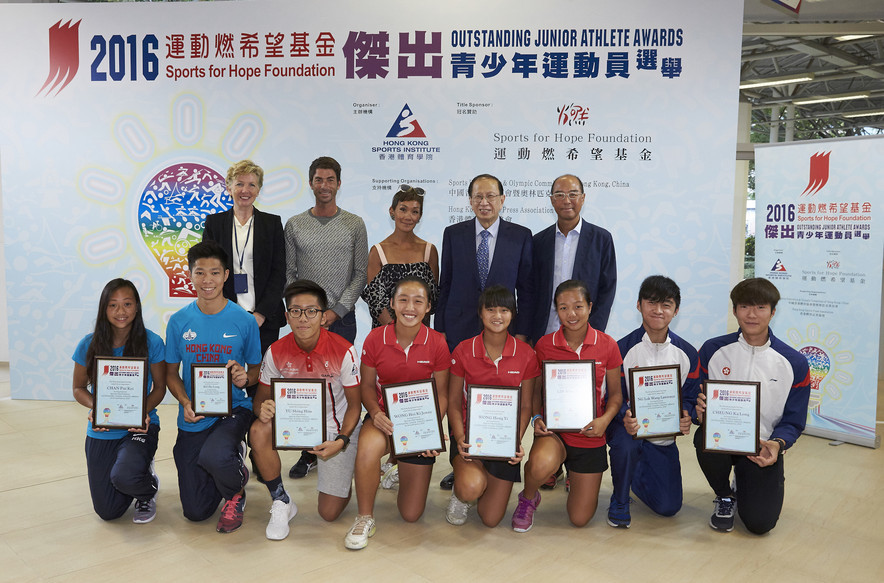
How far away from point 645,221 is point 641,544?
2737 millimetres

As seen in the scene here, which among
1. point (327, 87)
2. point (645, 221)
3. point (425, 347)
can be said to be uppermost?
point (327, 87)

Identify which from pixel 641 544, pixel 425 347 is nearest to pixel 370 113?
pixel 425 347

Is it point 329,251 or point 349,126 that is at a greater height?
point 349,126

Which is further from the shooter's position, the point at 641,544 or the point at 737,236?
the point at 737,236

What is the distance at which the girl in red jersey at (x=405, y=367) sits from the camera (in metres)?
2.91

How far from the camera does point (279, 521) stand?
2.83m

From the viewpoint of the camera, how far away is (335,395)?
2.96m

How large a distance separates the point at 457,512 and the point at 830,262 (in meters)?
3.20

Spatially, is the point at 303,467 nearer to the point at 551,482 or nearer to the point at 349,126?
the point at 551,482

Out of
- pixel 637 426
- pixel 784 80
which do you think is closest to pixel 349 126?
pixel 637 426

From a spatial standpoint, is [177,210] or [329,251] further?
[177,210]

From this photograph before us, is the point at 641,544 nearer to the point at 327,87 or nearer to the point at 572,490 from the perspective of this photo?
the point at 572,490

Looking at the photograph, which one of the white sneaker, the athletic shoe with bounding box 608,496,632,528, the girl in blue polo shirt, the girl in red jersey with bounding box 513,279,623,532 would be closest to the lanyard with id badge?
the girl in blue polo shirt

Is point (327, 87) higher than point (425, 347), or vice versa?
point (327, 87)
